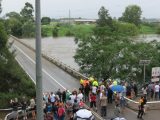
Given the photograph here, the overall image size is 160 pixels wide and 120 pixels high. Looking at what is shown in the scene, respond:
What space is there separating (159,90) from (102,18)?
10474 centimetres

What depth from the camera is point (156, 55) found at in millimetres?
39000

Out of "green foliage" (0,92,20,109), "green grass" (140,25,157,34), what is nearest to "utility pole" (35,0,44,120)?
"green foliage" (0,92,20,109)

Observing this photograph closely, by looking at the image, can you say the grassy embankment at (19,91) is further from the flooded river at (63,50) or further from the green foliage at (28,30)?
the green foliage at (28,30)

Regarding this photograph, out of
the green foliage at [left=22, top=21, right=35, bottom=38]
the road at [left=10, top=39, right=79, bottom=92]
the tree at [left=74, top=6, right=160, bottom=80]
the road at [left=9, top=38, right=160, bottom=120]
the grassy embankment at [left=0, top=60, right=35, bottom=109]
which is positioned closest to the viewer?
the road at [left=9, top=38, right=160, bottom=120]

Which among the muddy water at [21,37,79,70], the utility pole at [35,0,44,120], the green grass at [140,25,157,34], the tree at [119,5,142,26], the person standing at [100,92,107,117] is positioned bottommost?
the green grass at [140,25,157,34]

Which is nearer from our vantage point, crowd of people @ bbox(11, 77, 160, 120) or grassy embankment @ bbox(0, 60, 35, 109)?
crowd of people @ bbox(11, 77, 160, 120)

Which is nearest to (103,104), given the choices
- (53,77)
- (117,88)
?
(117,88)

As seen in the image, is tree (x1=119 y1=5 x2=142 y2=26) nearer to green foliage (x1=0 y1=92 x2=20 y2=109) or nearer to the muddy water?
the muddy water

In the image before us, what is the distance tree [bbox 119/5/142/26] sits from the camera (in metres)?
177

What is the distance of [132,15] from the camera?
178m

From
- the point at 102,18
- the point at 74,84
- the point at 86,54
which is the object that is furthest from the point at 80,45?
the point at 102,18

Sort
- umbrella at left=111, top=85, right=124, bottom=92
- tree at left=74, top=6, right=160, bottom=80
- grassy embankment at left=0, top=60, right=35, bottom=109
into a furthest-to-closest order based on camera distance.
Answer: tree at left=74, top=6, right=160, bottom=80 < grassy embankment at left=0, top=60, right=35, bottom=109 < umbrella at left=111, top=85, right=124, bottom=92

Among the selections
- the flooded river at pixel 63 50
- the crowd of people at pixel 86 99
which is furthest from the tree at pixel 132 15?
the crowd of people at pixel 86 99

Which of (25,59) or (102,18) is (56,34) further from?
(25,59)
